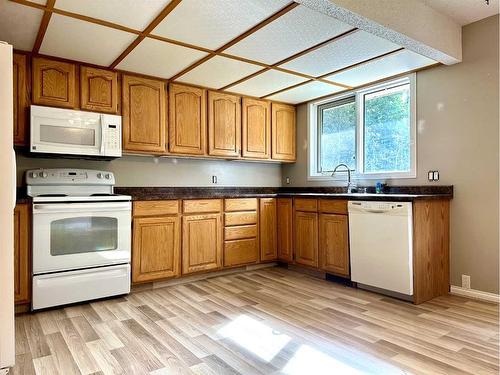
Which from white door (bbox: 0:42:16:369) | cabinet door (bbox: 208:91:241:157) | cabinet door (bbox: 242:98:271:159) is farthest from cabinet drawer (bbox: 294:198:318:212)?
white door (bbox: 0:42:16:369)

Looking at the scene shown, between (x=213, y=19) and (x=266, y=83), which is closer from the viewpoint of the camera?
(x=213, y=19)

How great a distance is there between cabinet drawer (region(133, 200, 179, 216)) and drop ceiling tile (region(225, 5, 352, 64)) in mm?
1601

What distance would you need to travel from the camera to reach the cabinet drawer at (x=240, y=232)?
4.02 metres

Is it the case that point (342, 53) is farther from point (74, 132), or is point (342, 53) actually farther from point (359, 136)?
point (74, 132)

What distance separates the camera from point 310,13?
2424mm

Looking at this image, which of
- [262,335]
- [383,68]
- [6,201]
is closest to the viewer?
[6,201]

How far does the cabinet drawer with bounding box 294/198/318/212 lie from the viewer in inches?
153

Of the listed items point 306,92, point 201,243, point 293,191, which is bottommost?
point 201,243

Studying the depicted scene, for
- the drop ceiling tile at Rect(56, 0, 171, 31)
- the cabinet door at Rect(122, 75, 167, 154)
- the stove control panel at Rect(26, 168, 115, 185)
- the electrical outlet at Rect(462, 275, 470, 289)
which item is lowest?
the electrical outlet at Rect(462, 275, 470, 289)

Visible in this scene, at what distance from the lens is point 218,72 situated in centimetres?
361

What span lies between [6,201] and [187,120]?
2610mm

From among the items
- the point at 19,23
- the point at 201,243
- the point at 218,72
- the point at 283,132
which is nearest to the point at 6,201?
the point at 19,23

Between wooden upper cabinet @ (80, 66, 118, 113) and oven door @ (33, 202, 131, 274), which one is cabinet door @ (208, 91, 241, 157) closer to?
wooden upper cabinet @ (80, 66, 118, 113)

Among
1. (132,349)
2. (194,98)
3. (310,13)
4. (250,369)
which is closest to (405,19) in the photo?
(310,13)
